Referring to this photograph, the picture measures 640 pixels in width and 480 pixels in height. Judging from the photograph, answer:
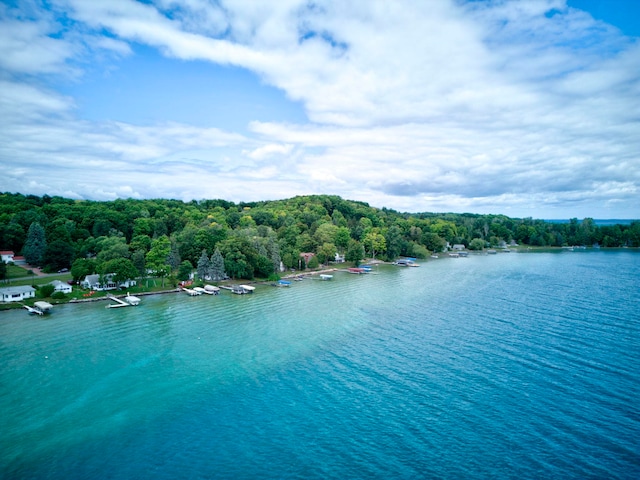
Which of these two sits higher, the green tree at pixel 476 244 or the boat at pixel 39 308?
the green tree at pixel 476 244

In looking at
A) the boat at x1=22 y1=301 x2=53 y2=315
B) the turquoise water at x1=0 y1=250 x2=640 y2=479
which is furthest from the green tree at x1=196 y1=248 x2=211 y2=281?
the boat at x1=22 y1=301 x2=53 y2=315

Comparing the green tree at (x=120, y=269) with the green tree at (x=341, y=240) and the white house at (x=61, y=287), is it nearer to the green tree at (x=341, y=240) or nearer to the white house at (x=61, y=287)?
the white house at (x=61, y=287)

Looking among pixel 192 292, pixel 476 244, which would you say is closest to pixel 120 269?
pixel 192 292

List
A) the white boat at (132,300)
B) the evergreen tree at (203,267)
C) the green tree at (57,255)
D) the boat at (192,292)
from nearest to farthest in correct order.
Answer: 1. the white boat at (132,300)
2. the boat at (192,292)
3. the green tree at (57,255)
4. the evergreen tree at (203,267)

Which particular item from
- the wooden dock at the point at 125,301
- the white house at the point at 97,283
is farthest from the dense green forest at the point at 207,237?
the wooden dock at the point at 125,301

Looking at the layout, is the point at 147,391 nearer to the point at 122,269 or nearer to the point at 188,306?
the point at 188,306

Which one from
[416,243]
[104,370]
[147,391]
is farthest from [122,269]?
[416,243]
